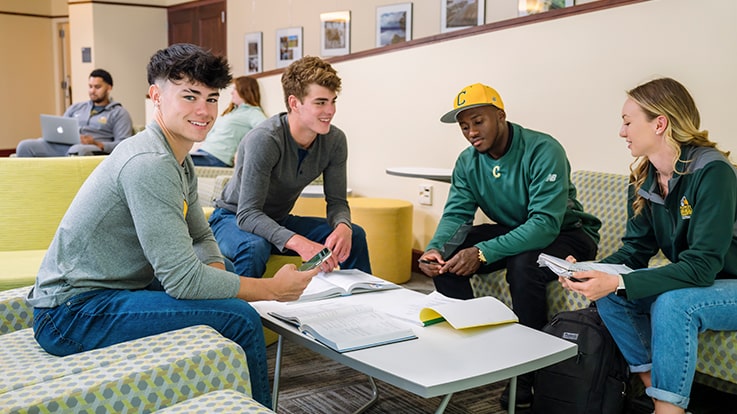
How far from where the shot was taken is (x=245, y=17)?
901 cm

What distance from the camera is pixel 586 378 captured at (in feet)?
7.70

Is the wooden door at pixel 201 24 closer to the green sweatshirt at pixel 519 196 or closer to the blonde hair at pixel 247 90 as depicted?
the blonde hair at pixel 247 90

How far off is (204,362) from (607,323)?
4.47 feet

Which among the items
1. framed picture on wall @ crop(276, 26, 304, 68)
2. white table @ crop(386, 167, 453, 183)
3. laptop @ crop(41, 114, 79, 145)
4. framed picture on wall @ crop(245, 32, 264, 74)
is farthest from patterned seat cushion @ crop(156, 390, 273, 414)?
framed picture on wall @ crop(245, 32, 264, 74)

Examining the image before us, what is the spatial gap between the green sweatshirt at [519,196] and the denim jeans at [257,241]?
0.32 metres

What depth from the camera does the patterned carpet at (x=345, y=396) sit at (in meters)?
2.61

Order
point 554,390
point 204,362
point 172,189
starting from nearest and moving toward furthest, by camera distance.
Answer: point 204,362 < point 172,189 < point 554,390


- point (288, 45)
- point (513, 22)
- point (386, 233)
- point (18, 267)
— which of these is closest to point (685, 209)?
point (513, 22)

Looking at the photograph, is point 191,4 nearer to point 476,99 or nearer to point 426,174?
point 426,174

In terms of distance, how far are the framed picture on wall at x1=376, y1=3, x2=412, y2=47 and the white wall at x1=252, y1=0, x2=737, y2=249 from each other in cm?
162

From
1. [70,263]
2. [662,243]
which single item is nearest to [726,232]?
[662,243]

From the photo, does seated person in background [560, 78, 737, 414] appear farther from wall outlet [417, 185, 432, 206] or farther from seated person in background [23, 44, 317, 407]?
wall outlet [417, 185, 432, 206]

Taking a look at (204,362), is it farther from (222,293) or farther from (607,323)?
(607,323)

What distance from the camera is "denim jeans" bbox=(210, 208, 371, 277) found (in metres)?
2.94
